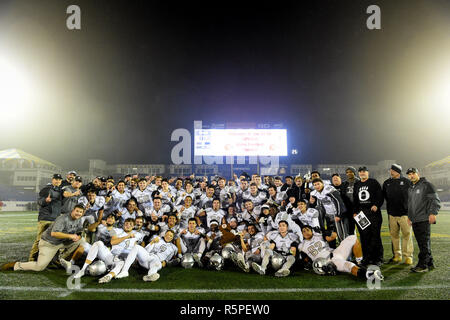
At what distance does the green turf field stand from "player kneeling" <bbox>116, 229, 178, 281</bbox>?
6.6 inches

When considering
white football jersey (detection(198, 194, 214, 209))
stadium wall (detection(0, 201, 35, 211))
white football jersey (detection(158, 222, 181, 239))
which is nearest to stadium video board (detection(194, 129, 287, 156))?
white football jersey (detection(198, 194, 214, 209))

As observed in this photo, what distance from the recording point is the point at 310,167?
39344 mm

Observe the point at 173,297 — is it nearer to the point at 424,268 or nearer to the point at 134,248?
the point at 134,248

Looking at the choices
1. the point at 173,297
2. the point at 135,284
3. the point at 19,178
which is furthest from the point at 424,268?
the point at 19,178

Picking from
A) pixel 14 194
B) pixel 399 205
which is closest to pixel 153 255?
pixel 399 205

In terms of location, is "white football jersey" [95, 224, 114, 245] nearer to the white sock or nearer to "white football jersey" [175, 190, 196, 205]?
the white sock

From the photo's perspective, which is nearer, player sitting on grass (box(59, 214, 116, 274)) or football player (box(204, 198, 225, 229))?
player sitting on grass (box(59, 214, 116, 274))

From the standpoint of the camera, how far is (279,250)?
5520 millimetres

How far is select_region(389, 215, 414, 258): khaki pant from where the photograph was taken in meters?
5.99

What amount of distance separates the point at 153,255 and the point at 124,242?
747 mm

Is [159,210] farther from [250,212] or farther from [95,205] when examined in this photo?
[250,212]

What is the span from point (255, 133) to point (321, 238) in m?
19.4

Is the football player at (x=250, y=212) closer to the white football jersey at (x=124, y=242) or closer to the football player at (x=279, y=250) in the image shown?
the football player at (x=279, y=250)
